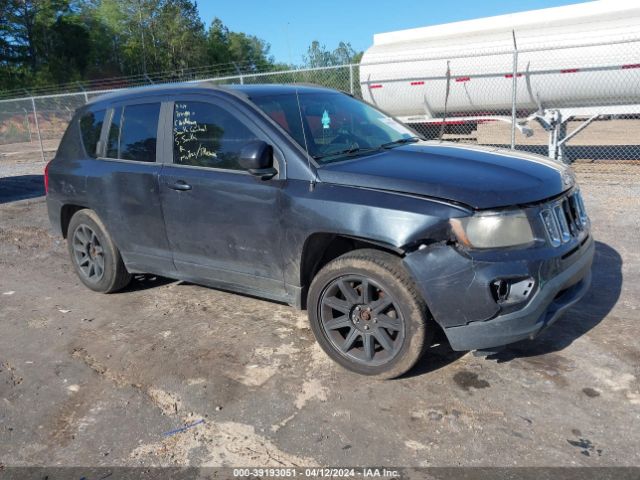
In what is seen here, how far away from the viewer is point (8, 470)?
2760mm

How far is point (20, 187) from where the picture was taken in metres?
Result: 12.3

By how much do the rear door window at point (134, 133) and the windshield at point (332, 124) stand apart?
1027mm

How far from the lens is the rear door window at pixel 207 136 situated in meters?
3.87

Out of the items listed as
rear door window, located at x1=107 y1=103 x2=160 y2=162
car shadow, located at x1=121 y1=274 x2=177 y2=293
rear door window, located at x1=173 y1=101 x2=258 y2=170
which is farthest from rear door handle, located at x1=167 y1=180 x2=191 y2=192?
car shadow, located at x1=121 y1=274 x2=177 y2=293

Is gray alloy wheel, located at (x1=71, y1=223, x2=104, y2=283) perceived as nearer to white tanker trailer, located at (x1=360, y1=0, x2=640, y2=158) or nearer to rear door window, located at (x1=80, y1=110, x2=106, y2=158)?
rear door window, located at (x1=80, y1=110, x2=106, y2=158)

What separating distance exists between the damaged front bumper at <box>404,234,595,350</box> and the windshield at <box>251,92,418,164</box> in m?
1.08

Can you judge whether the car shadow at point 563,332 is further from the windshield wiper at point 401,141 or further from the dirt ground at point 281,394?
the windshield wiper at point 401,141

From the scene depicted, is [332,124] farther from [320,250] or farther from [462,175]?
[462,175]

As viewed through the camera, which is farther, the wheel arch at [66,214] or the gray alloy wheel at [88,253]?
the wheel arch at [66,214]

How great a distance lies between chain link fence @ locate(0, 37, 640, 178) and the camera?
35.6 feet

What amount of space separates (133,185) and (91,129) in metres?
1.00

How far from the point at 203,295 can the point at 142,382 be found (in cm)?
156

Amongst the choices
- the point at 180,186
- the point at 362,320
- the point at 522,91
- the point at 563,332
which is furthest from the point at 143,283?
the point at 522,91

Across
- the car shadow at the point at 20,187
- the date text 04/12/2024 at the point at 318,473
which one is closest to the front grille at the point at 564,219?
the date text 04/12/2024 at the point at 318,473
